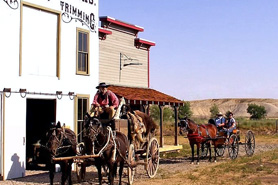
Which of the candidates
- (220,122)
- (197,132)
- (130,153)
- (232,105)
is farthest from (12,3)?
(232,105)

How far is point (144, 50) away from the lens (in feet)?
85.6

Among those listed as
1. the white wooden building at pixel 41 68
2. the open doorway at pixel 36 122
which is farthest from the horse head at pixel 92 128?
the open doorway at pixel 36 122

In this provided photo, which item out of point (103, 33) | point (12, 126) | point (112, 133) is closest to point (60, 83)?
point (12, 126)

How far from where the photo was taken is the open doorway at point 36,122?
1703 cm

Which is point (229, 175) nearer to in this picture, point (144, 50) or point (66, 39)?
point (66, 39)

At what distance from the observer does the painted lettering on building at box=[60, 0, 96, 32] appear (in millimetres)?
16703

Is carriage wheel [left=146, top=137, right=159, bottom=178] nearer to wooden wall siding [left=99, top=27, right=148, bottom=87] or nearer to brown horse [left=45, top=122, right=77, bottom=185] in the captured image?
brown horse [left=45, top=122, right=77, bottom=185]

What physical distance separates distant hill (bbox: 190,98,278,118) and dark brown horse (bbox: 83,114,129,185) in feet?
430

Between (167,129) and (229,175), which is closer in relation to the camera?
(229,175)

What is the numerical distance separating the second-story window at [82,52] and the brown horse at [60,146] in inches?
214

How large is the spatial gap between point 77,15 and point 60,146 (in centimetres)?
703

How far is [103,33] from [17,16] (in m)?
7.63

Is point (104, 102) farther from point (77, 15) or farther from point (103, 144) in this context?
point (77, 15)

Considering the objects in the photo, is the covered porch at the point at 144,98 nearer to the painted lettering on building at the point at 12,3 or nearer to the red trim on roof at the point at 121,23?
the red trim on roof at the point at 121,23
